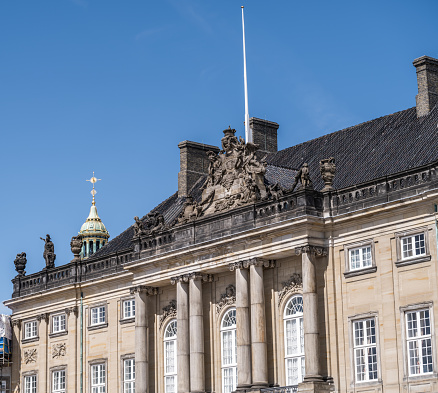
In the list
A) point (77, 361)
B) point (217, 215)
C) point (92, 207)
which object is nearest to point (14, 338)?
point (77, 361)

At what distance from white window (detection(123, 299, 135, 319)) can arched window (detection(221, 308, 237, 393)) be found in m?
6.03

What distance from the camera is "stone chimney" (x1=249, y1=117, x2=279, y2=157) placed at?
2085 inches

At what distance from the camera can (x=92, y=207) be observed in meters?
95.2

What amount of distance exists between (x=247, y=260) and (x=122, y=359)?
9.73 m

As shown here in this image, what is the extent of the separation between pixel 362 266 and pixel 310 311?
240 cm

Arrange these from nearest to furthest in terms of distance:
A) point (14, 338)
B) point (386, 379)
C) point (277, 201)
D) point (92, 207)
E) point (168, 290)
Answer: point (386, 379)
point (277, 201)
point (168, 290)
point (14, 338)
point (92, 207)

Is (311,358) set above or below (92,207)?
below

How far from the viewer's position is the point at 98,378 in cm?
4897

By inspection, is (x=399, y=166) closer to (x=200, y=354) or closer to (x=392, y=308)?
(x=392, y=308)

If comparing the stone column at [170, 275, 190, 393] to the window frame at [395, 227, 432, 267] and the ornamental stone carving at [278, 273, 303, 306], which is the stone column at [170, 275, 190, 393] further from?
the window frame at [395, 227, 432, 267]

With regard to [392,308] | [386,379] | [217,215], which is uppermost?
[217,215]

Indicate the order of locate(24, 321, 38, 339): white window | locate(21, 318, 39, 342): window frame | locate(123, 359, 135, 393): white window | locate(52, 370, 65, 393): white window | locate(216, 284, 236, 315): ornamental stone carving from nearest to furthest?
locate(216, 284, 236, 315): ornamental stone carving
locate(123, 359, 135, 393): white window
locate(52, 370, 65, 393): white window
locate(21, 318, 39, 342): window frame
locate(24, 321, 38, 339): white window

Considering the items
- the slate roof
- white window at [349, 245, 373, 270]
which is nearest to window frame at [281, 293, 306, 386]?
white window at [349, 245, 373, 270]

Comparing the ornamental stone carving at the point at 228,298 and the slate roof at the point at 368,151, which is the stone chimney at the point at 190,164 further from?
the ornamental stone carving at the point at 228,298
